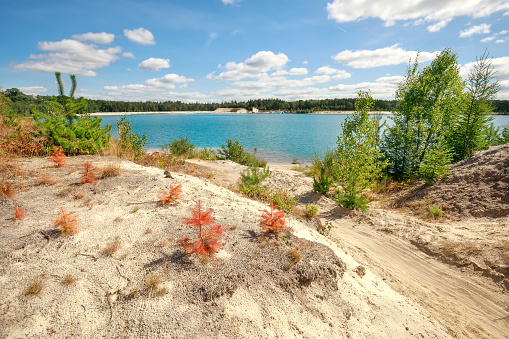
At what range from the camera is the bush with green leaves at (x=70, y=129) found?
8320 millimetres

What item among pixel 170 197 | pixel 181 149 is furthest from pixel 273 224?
pixel 181 149

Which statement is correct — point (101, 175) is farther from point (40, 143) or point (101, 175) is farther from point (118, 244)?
point (40, 143)

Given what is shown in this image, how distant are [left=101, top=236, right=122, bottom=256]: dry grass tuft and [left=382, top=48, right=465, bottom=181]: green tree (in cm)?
1286

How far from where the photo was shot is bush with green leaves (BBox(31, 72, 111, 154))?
328 inches

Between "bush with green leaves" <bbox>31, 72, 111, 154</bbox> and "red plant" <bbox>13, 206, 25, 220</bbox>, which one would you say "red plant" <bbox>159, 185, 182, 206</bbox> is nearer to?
"red plant" <bbox>13, 206, 25, 220</bbox>

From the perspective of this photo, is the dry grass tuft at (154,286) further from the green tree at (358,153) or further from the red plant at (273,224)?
the green tree at (358,153)

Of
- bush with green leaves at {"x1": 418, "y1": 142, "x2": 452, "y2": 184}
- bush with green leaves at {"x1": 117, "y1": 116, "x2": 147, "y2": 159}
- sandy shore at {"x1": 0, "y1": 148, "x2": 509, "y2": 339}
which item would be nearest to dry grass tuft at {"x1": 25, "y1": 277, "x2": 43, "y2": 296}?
sandy shore at {"x1": 0, "y1": 148, "x2": 509, "y2": 339}

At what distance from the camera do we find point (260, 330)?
3021mm

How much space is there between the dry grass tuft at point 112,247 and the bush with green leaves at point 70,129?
6.09 m

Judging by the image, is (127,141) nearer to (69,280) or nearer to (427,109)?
(69,280)

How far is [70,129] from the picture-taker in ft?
28.5

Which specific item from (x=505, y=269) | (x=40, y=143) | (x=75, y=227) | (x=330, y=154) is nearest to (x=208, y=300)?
(x=75, y=227)

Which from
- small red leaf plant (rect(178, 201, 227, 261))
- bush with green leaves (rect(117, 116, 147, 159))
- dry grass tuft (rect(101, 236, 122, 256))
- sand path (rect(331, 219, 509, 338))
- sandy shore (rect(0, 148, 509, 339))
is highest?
bush with green leaves (rect(117, 116, 147, 159))

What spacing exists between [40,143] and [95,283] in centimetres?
815
